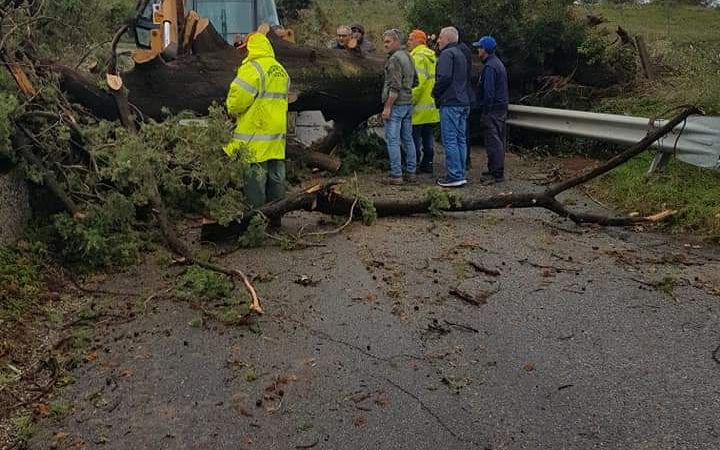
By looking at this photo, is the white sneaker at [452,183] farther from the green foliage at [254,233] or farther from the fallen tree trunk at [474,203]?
the green foliage at [254,233]

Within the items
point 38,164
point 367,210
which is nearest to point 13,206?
point 38,164

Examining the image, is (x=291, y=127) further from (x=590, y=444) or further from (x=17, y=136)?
(x=590, y=444)

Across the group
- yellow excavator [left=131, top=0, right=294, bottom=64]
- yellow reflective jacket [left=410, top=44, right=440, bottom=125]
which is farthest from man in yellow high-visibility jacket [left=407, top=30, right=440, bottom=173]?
yellow excavator [left=131, top=0, right=294, bottom=64]

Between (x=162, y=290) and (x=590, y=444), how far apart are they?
343cm

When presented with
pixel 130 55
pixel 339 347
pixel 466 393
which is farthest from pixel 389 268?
pixel 130 55

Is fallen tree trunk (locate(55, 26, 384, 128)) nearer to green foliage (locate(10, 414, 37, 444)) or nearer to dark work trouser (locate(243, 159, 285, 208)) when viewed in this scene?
dark work trouser (locate(243, 159, 285, 208))

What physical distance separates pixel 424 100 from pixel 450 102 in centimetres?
79

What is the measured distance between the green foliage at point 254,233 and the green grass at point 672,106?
148 inches

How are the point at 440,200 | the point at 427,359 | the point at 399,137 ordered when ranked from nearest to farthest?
the point at 427,359, the point at 440,200, the point at 399,137

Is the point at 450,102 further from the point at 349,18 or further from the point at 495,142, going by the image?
the point at 349,18

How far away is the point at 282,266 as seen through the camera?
635 centimetres

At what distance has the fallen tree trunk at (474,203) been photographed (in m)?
7.05

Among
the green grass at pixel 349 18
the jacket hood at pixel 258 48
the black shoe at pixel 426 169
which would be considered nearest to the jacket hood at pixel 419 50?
the black shoe at pixel 426 169

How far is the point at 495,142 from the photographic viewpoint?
380 inches
